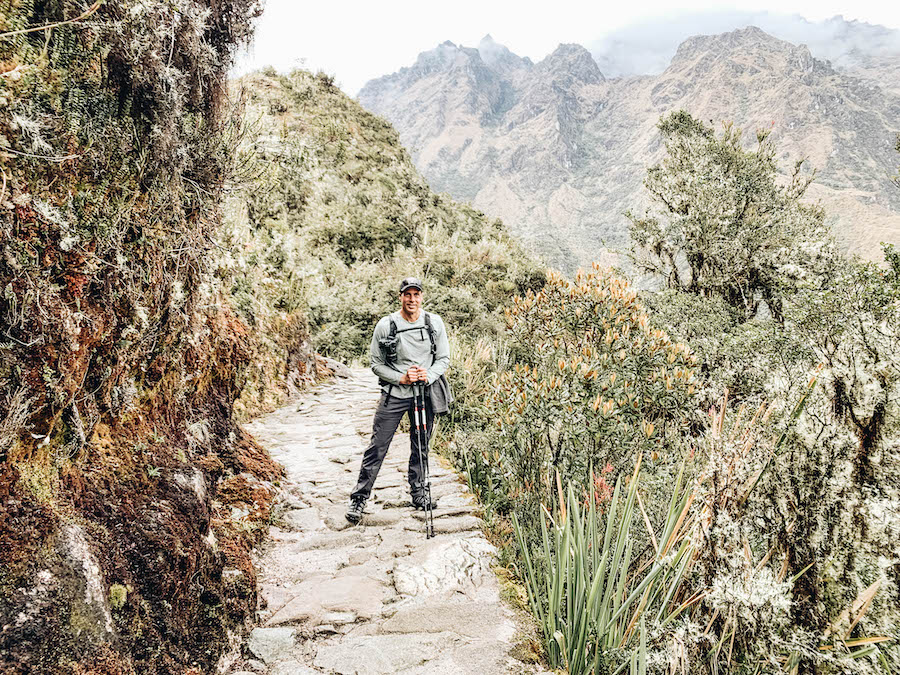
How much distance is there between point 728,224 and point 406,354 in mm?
9272

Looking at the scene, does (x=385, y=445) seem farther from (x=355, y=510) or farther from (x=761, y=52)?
(x=761, y=52)

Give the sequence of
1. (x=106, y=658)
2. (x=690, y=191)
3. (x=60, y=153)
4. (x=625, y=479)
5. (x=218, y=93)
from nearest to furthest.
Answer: (x=106, y=658)
(x=60, y=153)
(x=218, y=93)
(x=625, y=479)
(x=690, y=191)

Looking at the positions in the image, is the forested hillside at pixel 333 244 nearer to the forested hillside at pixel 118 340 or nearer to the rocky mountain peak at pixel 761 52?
the forested hillside at pixel 118 340

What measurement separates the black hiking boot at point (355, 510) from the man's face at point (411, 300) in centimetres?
156

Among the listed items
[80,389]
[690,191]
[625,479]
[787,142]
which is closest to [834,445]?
[625,479]

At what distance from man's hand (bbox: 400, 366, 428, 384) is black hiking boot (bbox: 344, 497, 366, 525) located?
3.32ft

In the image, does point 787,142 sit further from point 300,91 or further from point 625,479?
point 625,479

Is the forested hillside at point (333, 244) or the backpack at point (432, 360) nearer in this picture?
the backpack at point (432, 360)

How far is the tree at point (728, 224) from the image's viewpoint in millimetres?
10000

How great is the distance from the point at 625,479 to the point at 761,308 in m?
10.1

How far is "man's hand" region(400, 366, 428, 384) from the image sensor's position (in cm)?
379

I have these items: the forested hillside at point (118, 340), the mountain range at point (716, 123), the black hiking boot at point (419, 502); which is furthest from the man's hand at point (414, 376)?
the mountain range at point (716, 123)

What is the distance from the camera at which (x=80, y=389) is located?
1.78 meters

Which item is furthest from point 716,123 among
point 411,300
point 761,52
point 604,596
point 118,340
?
point 118,340
